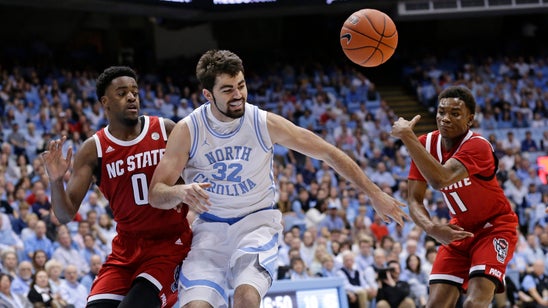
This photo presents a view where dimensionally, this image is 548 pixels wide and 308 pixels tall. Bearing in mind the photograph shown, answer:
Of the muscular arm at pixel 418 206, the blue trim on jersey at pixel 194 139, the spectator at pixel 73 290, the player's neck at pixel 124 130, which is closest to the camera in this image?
the blue trim on jersey at pixel 194 139

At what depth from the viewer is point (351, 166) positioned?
4.65 m

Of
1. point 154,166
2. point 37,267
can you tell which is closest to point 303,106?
point 37,267

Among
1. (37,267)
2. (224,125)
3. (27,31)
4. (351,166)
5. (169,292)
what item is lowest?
(37,267)

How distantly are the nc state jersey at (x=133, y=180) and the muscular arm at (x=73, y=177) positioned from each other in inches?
2.8

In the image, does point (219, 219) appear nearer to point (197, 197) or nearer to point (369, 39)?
point (197, 197)

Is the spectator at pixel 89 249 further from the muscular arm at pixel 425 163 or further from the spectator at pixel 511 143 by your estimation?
the spectator at pixel 511 143

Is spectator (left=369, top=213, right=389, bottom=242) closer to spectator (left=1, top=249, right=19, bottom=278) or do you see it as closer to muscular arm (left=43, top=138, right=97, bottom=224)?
spectator (left=1, top=249, right=19, bottom=278)

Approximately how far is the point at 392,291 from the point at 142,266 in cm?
612

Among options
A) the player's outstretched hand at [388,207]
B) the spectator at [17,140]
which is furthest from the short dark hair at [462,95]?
the spectator at [17,140]

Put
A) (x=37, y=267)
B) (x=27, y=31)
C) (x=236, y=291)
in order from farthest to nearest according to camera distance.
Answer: (x=27, y=31) → (x=37, y=267) → (x=236, y=291)

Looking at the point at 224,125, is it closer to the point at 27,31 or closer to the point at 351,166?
the point at 351,166

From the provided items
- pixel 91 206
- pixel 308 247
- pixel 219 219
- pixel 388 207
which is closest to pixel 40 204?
pixel 91 206

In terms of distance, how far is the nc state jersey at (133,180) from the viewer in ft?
16.3

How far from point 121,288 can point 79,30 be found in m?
17.5
